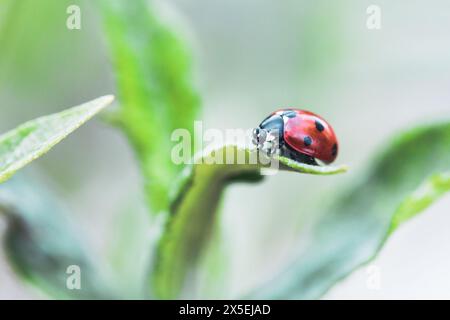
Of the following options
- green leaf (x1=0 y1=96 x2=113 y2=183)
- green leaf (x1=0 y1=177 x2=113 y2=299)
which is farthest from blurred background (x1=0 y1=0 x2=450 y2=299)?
green leaf (x1=0 y1=96 x2=113 y2=183)

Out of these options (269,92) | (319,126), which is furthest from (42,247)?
(269,92)

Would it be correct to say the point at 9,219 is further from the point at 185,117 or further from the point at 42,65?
the point at 42,65

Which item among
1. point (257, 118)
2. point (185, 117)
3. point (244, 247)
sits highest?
point (185, 117)

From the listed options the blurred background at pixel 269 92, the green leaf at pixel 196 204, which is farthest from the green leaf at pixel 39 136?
the blurred background at pixel 269 92

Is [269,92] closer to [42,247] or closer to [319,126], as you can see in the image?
[319,126]

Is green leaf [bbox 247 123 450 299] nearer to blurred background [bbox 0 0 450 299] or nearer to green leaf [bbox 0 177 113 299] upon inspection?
green leaf [bbox 0 177 113 299]

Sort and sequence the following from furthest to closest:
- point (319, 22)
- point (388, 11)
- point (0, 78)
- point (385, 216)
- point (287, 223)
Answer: point (388, 11) < point (319, 22) < point (287, 223) < point (0, 78) < point (385, 216)
